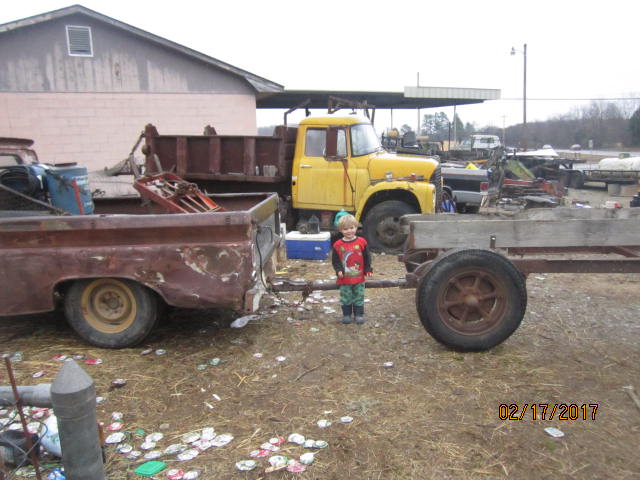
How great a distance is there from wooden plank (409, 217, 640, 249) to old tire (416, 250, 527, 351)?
31 cm

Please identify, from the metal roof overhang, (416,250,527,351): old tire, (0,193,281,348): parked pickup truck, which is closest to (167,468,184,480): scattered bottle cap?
(0,193,281,348): parked pickup truck

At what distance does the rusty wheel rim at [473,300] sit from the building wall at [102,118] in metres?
12.2

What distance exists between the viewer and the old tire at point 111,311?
163 inches

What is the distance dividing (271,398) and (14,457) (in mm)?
1573

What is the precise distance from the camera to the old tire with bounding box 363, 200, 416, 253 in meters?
8.07

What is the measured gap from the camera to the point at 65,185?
4.80m

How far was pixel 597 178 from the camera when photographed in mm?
19812

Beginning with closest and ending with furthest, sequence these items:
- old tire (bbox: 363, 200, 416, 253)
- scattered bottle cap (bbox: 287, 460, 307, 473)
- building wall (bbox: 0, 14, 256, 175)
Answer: scattered bottle cap (bbox: 287, 460, 307, 473) → old tire (bbox: 363, 200, 416, 253) → building wall (bbox: 0, 14, 256, 175)

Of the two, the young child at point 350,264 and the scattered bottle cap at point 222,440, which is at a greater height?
the young child at point 350,264

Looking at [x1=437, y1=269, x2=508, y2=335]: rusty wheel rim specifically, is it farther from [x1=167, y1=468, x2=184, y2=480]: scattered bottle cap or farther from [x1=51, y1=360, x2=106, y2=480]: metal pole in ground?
[x1=51, y1=360, x2=106, y2=480]: metal pole in ground

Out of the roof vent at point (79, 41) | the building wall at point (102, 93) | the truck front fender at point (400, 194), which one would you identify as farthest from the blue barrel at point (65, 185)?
the roof vent at point (79, 41)

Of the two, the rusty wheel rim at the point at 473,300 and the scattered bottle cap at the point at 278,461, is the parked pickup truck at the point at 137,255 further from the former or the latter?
the rusty wheel rim at the point at 473,300

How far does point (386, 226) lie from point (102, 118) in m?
10.1

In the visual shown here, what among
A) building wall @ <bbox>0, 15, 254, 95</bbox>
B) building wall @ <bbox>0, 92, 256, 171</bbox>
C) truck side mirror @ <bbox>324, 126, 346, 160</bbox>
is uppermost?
building wall @ <bbox>0, 15, 254, 95</bbox>
